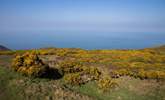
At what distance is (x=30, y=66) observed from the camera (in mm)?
30547

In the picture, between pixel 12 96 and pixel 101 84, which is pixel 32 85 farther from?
pixel 101 84

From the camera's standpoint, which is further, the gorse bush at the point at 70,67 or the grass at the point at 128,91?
the gorse bush at the point at 70,67

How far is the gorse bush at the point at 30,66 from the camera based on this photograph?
29797 mm

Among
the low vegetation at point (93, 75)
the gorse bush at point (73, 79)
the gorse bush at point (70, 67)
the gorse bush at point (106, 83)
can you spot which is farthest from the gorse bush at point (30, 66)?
the gorse bush at point (106, 83)

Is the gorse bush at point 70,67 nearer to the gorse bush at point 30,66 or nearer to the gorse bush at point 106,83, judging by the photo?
the gorse bush at point 30,66

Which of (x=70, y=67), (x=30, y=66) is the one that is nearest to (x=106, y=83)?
(x=70, y=67)

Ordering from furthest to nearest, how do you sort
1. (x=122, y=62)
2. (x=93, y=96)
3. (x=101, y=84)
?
1. (x=122, y=62)
2. (x=101, y=84)
3. (x=93, y=96)

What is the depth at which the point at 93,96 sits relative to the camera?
27.7m

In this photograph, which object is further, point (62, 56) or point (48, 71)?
point (62, 56)

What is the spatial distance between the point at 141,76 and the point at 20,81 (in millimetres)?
15923

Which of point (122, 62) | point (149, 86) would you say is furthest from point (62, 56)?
point (149, 86)

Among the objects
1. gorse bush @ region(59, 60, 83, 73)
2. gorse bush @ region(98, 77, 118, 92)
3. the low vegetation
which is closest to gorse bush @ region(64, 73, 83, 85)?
the low vegetation

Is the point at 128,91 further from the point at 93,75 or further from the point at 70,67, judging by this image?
the point at 70,67

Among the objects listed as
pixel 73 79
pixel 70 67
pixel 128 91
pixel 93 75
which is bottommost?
pixel 128 91
